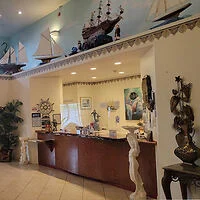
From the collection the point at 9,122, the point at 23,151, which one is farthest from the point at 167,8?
the point at 9,122

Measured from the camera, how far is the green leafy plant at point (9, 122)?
26.9 ft

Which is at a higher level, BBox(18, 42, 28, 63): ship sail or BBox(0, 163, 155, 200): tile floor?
BBox(18, 42, 28, 63): ship sail

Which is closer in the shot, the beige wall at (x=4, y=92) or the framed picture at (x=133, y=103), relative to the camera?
the framed picture at (x=133, y=103)

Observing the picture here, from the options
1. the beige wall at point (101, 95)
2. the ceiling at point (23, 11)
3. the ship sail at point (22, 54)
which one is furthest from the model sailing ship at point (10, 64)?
the beige wall at point (101, 95)

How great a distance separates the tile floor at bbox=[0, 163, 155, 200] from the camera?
15.7 feet

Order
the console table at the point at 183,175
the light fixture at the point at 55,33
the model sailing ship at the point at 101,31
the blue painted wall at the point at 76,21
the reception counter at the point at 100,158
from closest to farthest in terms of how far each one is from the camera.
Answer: the console table at the point at 183,175, the reception counter at the point at 100,158, the blue painted wall at the point at 76,21, the model sailing ship at the point at 101,31, the light fixture at the point at 55,33

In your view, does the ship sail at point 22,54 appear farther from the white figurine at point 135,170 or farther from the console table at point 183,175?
the console table at point 183,175

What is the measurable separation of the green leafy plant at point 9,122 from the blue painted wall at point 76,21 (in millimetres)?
1500

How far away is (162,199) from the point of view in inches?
166

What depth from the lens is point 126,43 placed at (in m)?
4.71

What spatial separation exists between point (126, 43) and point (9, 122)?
16.7 ft

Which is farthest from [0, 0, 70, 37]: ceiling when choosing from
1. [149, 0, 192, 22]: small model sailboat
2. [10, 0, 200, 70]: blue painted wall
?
[149, 0, 192, 22]: small model sailboat

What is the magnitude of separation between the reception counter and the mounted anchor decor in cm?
74

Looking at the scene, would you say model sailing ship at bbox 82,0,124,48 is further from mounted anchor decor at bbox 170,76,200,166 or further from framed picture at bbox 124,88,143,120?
framed picture at bbox 124,88,143,120
